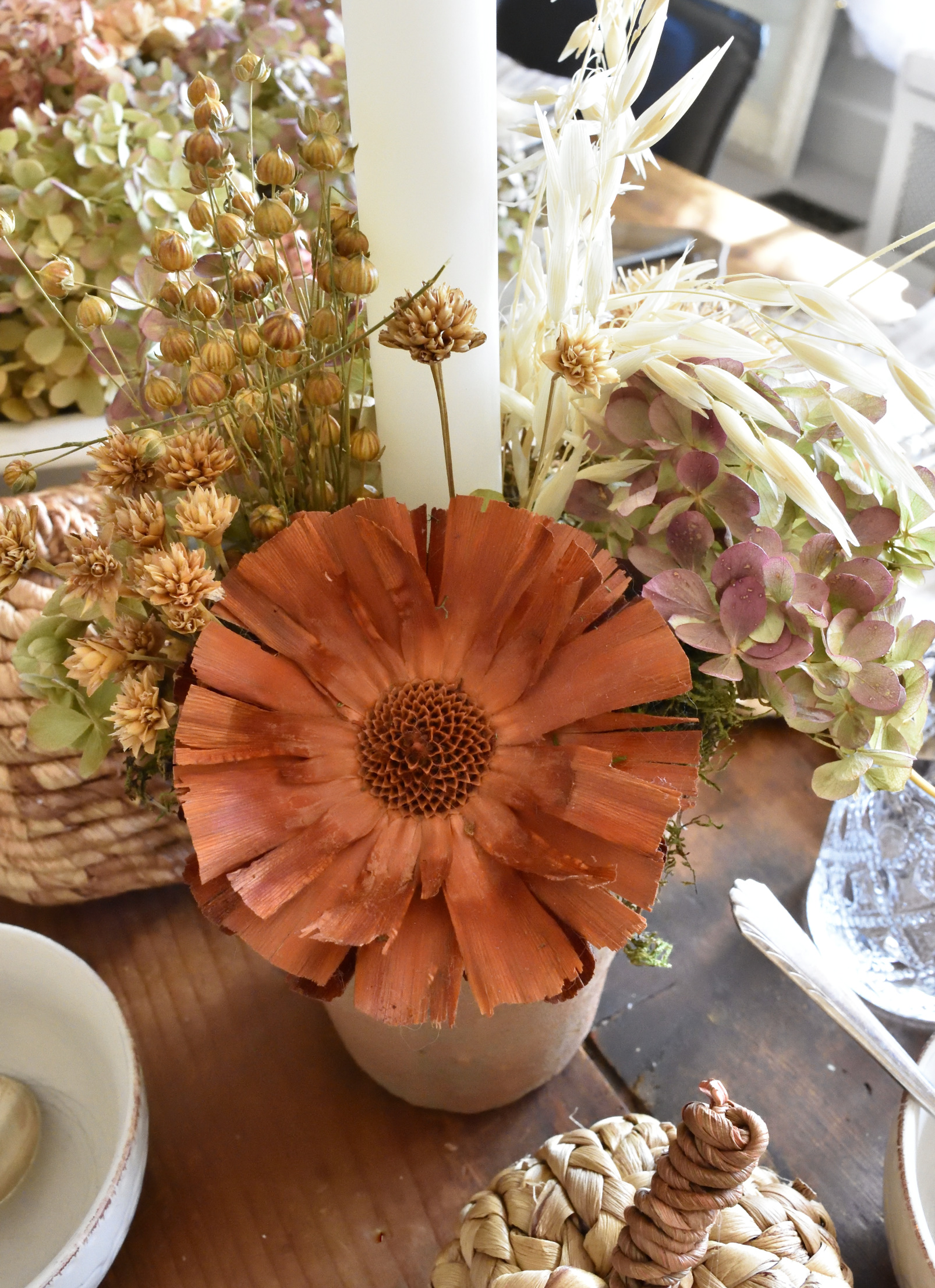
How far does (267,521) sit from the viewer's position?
30cm

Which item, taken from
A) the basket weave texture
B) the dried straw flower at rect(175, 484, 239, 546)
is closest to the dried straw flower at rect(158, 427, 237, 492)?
the dried straw flower at rect(175, 484, 239, 546)

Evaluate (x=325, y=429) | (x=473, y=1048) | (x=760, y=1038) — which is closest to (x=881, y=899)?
(x=760, y=1038)

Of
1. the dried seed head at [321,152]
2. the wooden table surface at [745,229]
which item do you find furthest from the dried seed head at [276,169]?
the wooden table surface at [745,229]

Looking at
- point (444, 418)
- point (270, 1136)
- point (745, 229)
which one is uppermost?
point (444, 418)

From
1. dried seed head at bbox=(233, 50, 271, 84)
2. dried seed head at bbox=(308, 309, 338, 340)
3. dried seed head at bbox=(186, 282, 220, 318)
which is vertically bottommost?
dried seed head at bbox=(308, 309, 338, 340)

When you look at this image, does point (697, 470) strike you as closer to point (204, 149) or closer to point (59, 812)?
point (204, 149)

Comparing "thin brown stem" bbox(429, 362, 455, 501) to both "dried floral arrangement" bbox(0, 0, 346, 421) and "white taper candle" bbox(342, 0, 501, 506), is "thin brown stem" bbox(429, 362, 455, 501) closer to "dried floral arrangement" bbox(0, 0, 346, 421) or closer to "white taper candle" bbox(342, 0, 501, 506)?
"white taper candle" bbox(342, 0, 501, 506)

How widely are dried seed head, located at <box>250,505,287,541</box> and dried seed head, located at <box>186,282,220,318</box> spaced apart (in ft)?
0.18

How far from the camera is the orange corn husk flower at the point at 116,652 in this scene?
0.28 meters

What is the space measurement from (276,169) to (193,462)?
8cm

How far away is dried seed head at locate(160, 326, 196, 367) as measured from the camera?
274 millimetres

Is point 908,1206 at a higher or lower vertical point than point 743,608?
lower

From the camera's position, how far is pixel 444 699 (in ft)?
1.01

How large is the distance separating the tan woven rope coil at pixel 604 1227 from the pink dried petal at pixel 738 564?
151 mm
